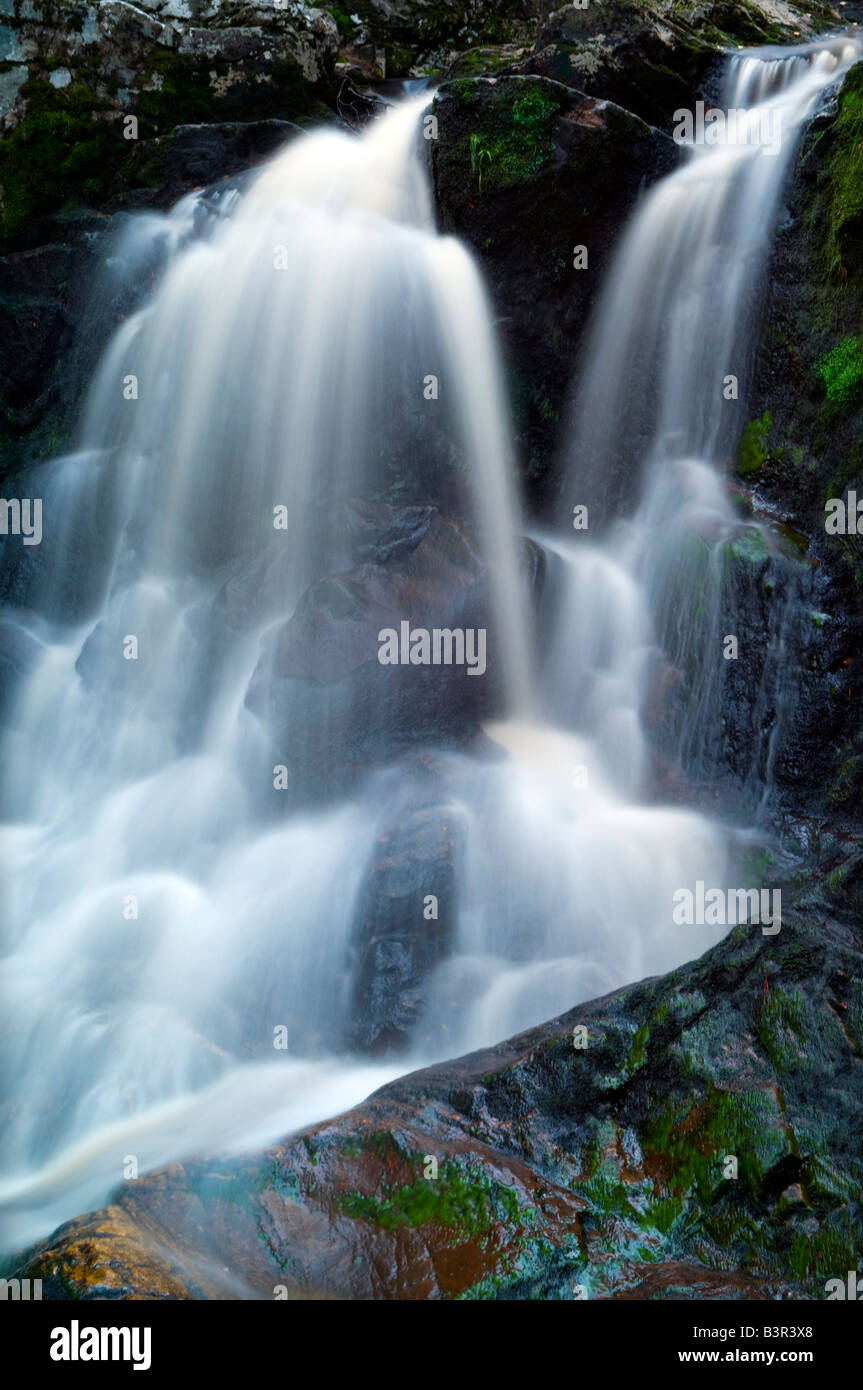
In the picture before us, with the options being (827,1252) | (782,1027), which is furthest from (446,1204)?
(782,1027)

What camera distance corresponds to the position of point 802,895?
502 cm

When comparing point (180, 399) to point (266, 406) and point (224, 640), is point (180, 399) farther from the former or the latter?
point (224, 640)

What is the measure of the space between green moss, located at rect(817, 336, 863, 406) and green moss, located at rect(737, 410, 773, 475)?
59 cm

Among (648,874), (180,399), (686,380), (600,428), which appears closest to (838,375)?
(686,380)

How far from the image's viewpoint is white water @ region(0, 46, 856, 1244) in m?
5.94

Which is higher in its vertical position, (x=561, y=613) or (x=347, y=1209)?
(x=561, y=613)

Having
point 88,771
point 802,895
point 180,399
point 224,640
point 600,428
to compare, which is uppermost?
point 180,399

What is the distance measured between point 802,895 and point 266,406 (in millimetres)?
6488

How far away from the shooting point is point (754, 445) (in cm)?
823

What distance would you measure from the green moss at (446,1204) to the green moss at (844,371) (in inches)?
238

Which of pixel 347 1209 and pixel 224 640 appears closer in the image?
pixel 347 1209

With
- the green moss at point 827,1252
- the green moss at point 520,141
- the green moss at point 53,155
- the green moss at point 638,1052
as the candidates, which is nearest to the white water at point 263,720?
the green moss at point 520,141

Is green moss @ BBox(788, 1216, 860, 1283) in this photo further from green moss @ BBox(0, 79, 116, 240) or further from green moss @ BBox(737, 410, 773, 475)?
green moss @ BBox(0, 79, 116, 240)
